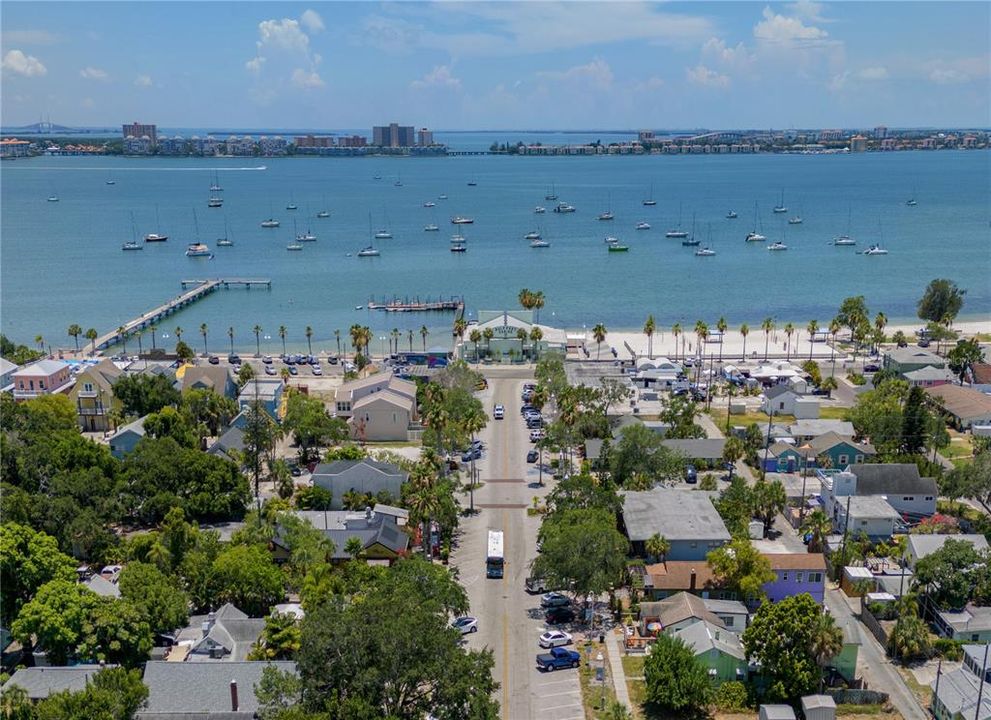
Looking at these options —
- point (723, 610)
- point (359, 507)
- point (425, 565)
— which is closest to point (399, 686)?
point (425, 565)

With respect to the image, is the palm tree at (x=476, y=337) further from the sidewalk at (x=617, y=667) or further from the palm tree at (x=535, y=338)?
the sidewalk at (x=617, y=667)

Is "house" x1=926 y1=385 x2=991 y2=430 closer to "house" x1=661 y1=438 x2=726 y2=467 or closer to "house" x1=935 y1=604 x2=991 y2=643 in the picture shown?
"house" x1=661 y1=438 x2=726 y2=467

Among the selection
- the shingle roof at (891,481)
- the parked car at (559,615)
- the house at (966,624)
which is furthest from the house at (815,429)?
the parked car at (559,615)

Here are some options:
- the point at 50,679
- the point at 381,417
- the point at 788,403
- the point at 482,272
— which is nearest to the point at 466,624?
the point at 50,679

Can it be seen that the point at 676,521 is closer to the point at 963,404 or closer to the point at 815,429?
the point at 815,429

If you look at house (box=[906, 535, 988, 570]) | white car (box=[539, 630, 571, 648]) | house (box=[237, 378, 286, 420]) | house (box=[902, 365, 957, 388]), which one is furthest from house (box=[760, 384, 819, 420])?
house (box=[237, 378, 286, 420])

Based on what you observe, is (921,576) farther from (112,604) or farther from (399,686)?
(112,604)
